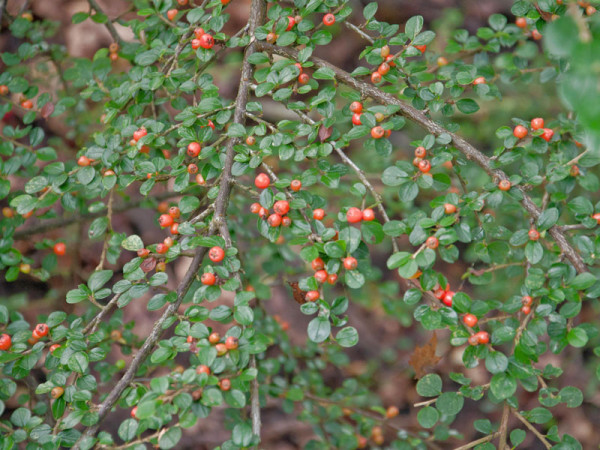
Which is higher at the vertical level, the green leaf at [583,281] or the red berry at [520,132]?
the red berry at [520,132]

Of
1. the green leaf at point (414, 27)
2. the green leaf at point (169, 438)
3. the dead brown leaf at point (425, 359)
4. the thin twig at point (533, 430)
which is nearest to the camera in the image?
the green leaf at point (169, 438)

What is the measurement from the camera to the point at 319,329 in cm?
108

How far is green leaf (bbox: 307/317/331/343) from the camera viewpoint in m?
1.07

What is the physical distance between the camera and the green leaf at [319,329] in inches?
42.2

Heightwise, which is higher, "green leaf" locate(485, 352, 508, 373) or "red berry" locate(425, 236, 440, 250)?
"red berry" locate(425, 236, 440, 250)

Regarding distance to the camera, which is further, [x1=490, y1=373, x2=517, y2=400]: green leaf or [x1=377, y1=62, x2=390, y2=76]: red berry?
[x1=377, y1=62, x2=390, y2=76]: red berry

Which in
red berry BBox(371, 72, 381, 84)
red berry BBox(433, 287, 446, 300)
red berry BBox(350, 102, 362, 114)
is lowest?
red berry BBox(433, 287, 446, 300)

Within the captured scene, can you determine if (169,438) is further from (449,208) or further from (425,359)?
(425,359)

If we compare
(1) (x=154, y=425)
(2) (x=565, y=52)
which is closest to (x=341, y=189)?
(1) (x=154, y=425)

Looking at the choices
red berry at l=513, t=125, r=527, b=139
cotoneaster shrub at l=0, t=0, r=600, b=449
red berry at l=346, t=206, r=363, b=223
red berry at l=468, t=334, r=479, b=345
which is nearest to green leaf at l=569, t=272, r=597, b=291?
cotoneaster shrub at l=0, t=0, r=600, b=449

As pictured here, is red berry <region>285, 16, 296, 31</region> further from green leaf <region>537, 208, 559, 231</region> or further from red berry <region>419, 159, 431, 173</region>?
green leaf <region>537, 208, 559, 231</region>

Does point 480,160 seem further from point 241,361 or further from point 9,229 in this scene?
point 9,229

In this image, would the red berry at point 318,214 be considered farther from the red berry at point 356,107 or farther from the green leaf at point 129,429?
the green leaf at point 129,429

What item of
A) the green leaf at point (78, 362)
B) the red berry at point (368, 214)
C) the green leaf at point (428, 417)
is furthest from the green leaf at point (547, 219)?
the green leaf at point (78, 362)
